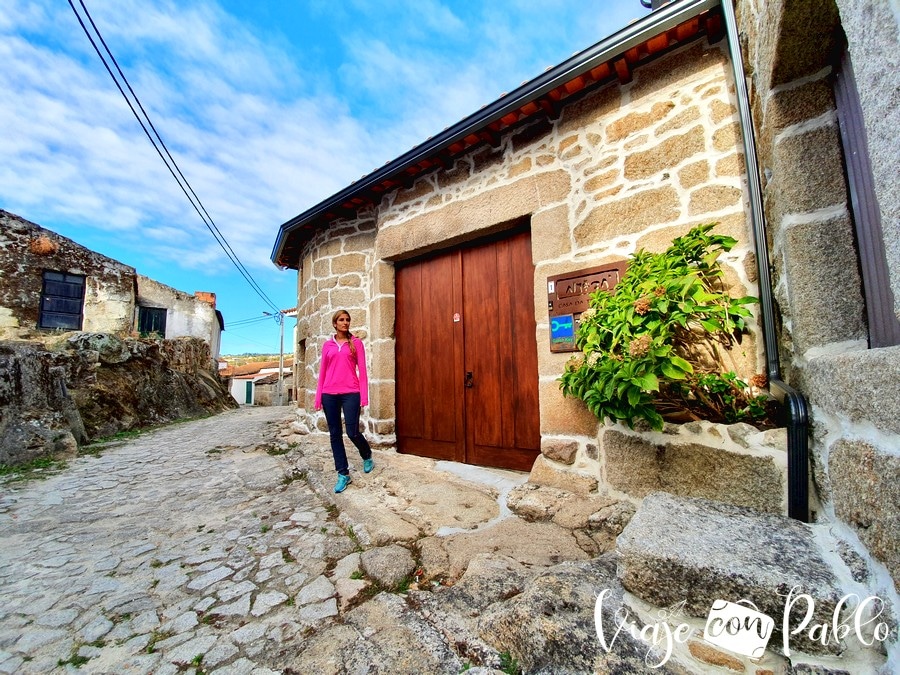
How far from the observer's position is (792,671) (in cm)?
93

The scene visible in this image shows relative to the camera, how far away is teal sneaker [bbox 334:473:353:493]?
2903 millimetres

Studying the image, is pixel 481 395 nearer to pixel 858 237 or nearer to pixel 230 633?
pixel 230 633

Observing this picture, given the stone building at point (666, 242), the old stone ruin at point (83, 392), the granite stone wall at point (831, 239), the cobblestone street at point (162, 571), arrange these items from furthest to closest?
the old stone ruin at point (83, 392) → the cobblestone street at point (162, 571) → the stone building at point (666, 242) → the granite stone wall at point (831, 239)

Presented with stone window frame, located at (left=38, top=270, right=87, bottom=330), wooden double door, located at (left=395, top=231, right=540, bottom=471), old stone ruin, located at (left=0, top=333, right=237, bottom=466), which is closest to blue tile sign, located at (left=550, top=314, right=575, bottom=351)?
wooden double door, located at (left=395, top=231, right=540, bottom=471)

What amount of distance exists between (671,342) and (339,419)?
8.20 ft

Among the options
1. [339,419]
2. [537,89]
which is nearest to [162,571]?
[339,419]

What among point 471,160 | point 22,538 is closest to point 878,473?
point 471,160

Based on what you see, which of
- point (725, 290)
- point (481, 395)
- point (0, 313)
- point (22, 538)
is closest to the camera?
point (725, 290)

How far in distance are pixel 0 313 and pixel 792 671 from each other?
46.8 ft

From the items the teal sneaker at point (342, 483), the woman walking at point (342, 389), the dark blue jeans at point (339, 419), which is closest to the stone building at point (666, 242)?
the woman walking at point (342, 389)

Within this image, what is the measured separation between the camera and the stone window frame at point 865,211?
1259mm

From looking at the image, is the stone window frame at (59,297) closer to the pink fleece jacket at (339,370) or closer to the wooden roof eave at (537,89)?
the wooden roof eave at (537,89)

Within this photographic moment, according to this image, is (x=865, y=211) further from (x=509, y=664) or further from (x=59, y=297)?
(x=59, y=297)

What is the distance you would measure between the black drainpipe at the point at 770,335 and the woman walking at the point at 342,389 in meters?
2.69
